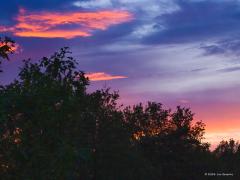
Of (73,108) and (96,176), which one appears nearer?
(73,108)

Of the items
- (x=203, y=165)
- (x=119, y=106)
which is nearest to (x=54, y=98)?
(x=119, y=106)

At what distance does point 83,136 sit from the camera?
57.6 m

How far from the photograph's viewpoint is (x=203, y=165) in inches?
3969

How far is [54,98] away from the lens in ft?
98.6

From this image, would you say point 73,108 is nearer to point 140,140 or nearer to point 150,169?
point 150,169

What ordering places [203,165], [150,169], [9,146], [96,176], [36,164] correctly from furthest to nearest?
1. [203,165]
2. [150,169]
3. [96,176]
4. [36,164]
5. [9,146]

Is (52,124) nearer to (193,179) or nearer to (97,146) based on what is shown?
(97,146)

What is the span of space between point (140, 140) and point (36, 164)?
58.2 metres

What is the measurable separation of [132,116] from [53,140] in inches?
2189

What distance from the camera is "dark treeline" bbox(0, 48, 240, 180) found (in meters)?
28.1

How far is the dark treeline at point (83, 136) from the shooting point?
28094 mm

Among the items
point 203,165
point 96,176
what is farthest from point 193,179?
point 96,176

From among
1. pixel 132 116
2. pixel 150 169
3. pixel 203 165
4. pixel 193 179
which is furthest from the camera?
pixel 203 165

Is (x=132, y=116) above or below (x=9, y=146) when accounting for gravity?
above
